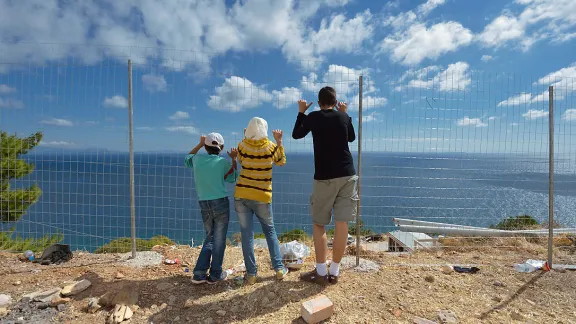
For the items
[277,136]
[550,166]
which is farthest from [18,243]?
[550,166]

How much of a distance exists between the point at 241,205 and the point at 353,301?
157 centimetres

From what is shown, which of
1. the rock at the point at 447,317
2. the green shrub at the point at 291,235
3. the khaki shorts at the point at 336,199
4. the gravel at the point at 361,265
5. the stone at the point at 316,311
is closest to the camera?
the stone at the point at 316,311

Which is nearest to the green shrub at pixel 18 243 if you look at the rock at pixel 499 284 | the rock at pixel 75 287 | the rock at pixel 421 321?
the rock at pixel 75 287

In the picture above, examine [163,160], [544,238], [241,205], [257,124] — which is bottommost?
[544,238]

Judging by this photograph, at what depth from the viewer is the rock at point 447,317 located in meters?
2.78

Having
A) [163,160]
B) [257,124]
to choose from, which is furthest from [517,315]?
[163,160]

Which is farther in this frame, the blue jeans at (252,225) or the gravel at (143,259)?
the gravel at (143,259)

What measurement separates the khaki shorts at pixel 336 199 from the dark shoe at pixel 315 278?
650 millimetres

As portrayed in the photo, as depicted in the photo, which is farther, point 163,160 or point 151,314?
point 163,160

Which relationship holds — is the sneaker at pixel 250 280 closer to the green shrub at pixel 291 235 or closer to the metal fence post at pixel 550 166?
the green shrub at pixel 291 235

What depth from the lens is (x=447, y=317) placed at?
9.28 feet

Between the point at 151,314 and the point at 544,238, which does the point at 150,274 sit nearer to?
the point at 151,314

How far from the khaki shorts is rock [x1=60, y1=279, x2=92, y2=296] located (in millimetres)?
2743

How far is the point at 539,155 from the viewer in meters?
4.27
